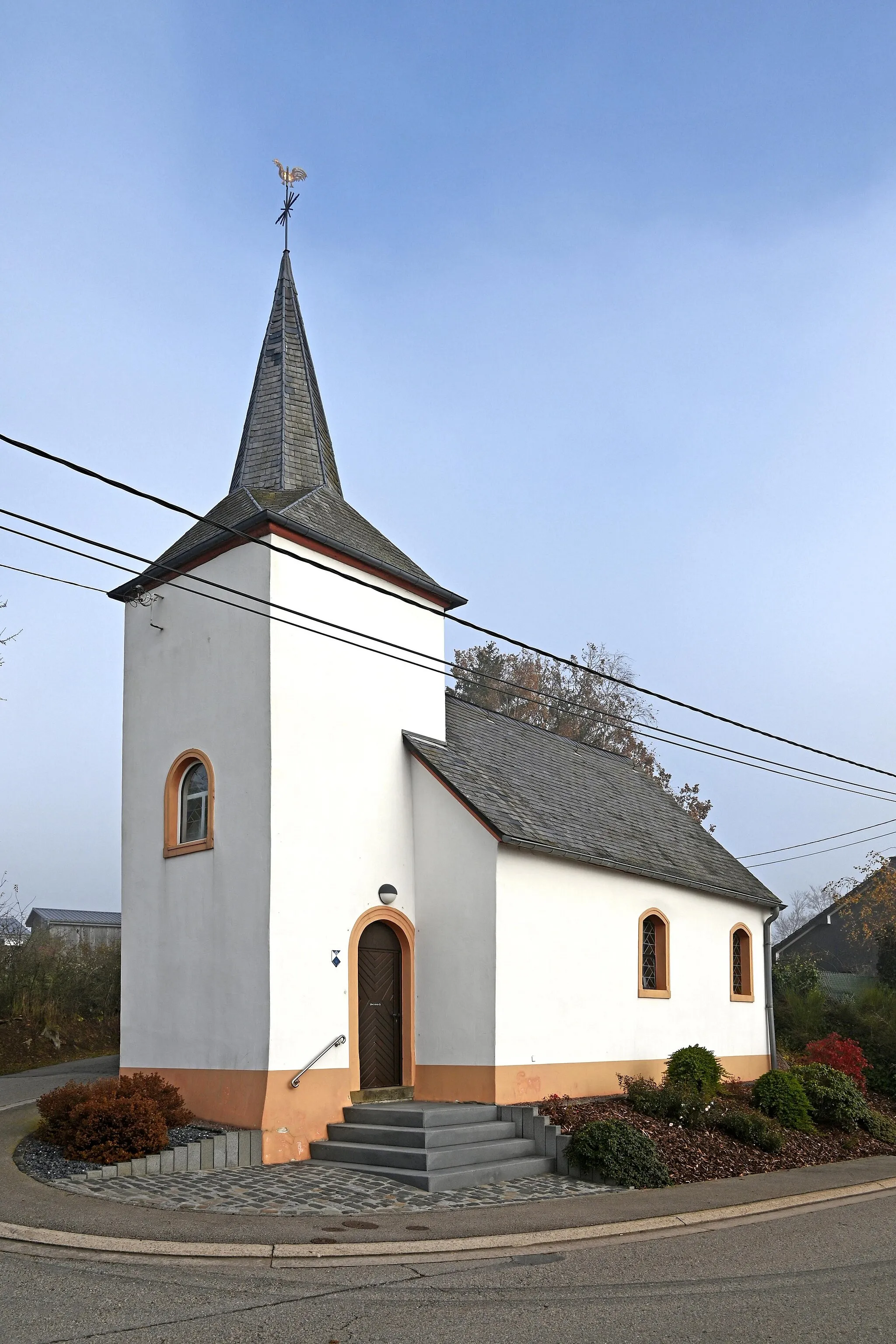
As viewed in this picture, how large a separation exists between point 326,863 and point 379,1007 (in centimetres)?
228

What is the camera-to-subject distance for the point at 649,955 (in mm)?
18719

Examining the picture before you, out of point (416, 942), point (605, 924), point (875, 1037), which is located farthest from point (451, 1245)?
point (875, 1037)

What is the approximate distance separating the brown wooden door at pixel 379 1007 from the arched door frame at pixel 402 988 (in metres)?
0.06

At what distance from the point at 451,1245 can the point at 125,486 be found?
22.3ft

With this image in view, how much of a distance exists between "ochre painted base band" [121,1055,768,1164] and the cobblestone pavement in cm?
78

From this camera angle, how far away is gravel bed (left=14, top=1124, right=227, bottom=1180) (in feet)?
37.0

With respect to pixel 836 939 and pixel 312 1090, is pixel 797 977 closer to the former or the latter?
pixel 836 939

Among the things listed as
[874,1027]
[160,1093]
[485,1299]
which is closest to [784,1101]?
[874,1027]

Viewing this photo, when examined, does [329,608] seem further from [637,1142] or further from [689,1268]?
[689,1268]

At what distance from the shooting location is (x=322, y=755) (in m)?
14.8

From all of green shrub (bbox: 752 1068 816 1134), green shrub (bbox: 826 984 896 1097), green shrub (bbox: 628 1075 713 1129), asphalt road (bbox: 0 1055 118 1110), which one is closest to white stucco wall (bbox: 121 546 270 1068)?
asphalt road (bbox: 0 1055 118 1110)

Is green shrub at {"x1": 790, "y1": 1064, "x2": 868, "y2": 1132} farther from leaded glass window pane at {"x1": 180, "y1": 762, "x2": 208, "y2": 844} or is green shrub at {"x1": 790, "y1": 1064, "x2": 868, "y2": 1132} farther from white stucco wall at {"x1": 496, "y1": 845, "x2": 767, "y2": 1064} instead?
leaded glass window pane at {"x1": 180, "y1": 762, "x2": 208, "y2": 844}

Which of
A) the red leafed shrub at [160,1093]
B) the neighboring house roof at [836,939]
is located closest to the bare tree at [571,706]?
the neighboring house roof at [836,939]

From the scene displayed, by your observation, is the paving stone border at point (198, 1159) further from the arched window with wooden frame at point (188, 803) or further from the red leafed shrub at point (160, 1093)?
the arched window with wooden frame at point (188, 803)
